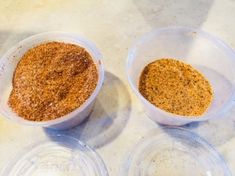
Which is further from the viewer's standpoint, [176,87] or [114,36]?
[114,36]

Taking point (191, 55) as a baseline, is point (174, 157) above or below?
below

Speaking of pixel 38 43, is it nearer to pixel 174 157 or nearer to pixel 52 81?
pixel 52 81

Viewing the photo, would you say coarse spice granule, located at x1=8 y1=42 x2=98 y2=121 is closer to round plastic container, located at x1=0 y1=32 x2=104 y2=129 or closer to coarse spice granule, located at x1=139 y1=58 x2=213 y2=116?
round plastic container, located at x1=0 y1=32 x2=104 y2=129

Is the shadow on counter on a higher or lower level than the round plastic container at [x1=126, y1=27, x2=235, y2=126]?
lower

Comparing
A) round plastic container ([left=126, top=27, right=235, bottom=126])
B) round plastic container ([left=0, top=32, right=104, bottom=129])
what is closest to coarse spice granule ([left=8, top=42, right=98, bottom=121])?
round plastic container ([left=0, top=32, right=104, bottom=129])

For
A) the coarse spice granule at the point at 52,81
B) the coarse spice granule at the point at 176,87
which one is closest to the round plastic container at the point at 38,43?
the coarse spice granule at the point at 52,81

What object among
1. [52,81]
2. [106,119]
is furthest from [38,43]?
[106,119]
